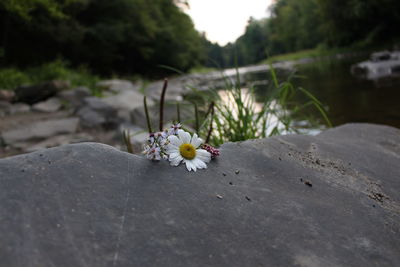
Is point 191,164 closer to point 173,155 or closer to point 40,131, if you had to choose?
point 173,155

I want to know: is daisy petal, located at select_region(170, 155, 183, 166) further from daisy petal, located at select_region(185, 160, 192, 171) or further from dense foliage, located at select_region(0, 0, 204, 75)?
dense foliage, located at select_region(0, 0, 204, 75)

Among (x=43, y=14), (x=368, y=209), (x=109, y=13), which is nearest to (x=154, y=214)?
(x=368, y=209)

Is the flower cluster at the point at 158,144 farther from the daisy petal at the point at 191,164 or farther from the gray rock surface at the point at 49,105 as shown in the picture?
the gray rock surface at the point at 49,105

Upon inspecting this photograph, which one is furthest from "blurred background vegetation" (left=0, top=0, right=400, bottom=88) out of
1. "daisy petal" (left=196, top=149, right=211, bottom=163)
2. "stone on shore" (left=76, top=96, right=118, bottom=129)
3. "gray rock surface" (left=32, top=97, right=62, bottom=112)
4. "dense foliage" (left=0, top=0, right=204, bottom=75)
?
"stone on shore" (left=76, top=96, right=118, bottom=129)

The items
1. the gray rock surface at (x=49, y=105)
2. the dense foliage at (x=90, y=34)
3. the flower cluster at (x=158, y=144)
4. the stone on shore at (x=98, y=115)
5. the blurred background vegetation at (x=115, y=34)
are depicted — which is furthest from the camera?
the dense foliage at (x=90, y=34)

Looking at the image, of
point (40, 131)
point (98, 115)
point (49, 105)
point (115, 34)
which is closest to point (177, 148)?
point (40, 131)

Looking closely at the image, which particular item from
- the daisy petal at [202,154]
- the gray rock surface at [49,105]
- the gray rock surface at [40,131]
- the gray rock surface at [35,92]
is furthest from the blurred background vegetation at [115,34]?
the gray rock surface at [40,131]
